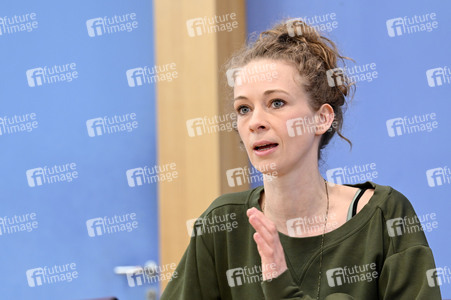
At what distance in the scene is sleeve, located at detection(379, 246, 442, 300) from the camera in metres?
1.30

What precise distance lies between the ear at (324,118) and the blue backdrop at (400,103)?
2.73 feet

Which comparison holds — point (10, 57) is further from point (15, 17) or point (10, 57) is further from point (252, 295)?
point (252, 295)

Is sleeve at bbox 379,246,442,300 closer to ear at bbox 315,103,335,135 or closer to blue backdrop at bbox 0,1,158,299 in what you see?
ear at bbox 315,103,335,135

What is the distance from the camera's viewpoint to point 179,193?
2721mm

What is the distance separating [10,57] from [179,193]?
41.0 inches

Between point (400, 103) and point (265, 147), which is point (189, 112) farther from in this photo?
point (265, 147)

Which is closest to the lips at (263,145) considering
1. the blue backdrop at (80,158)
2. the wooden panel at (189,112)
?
the wooden panel at (189,112)

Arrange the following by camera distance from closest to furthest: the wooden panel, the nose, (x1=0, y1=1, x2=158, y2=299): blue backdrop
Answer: the nose
the wooden panel
(x1=0, y1=1, x2=158, y2=299): blue backdrop

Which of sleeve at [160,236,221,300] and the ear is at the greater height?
the ear

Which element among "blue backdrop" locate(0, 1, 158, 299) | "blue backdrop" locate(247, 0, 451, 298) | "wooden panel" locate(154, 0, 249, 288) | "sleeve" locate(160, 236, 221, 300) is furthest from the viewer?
"blue backdrop" locate(0, 1, 158, 299)

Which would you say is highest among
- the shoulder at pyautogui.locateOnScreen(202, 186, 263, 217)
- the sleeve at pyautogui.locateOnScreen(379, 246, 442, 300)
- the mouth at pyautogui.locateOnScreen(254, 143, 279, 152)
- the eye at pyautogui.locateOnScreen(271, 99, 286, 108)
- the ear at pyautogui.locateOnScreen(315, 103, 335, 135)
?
the eye at pyautogui.locateOnScreen(271, 99, 286, 108)

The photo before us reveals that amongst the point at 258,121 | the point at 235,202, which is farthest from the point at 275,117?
the point at 235,202

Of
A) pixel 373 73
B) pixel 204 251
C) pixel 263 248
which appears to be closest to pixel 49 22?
pixel 373 73

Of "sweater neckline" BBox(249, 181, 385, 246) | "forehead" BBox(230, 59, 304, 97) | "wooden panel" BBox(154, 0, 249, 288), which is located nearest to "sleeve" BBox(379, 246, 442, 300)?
"sweater neckline" BBox(249, 181, 385, 246)
